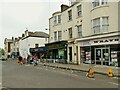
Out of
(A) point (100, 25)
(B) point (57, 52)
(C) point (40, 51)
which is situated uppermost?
(A) point (100, 25)

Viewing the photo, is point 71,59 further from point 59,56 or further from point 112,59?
point 112,59

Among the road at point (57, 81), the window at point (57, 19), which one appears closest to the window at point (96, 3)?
the window at point (57, 19)

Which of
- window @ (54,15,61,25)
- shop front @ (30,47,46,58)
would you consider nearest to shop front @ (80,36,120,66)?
window @ (54,15,61,25)

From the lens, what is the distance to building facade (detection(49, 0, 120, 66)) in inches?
972

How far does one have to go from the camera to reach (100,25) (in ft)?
86.7

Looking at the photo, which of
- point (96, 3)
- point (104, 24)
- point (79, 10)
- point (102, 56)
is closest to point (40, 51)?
point (79, 10)

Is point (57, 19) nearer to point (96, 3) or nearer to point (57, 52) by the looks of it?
point (57, 52)

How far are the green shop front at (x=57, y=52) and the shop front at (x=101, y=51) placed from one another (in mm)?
5619

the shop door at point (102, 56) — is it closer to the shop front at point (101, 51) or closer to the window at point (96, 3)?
the shop front at point (101, 51)

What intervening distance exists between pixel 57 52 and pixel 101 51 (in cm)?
1447

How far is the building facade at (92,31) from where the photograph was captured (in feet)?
81.0

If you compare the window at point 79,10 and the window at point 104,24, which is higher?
the window at point 79,10

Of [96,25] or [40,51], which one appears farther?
[40,51]

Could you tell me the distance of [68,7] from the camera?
119ft
